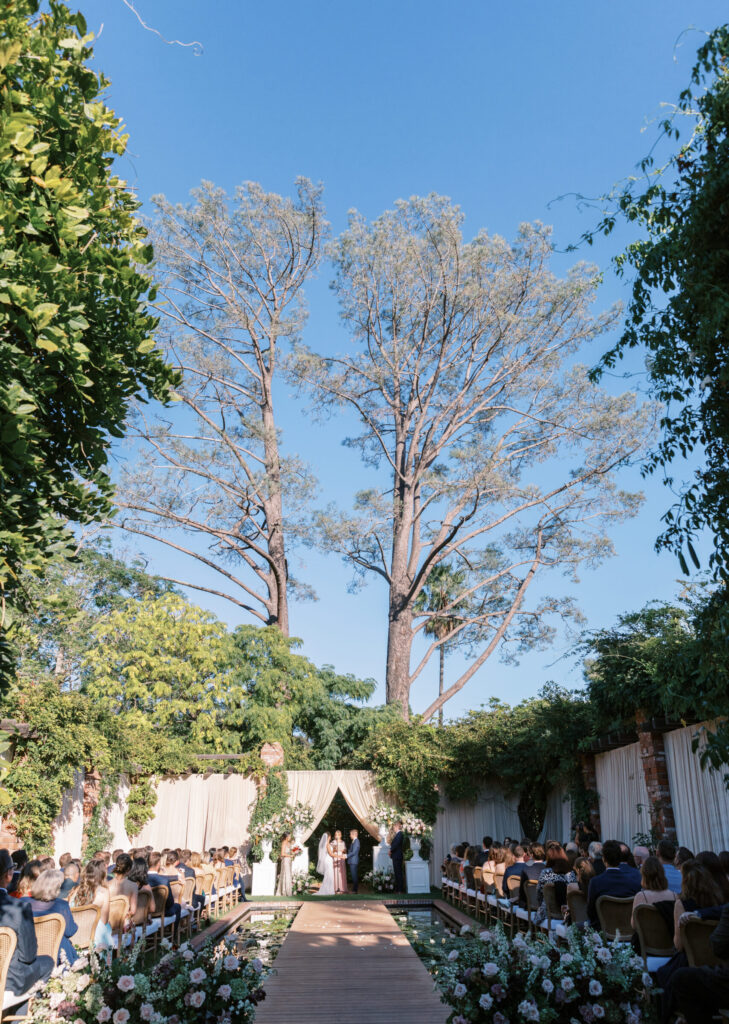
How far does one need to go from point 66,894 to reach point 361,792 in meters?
11.0

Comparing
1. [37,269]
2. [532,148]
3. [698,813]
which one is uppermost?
[532,148]

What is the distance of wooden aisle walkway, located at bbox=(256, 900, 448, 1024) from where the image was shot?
525cm

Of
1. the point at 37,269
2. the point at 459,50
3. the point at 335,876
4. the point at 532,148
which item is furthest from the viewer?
the point at 335,876

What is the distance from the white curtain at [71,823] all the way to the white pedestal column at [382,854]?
5755 mm

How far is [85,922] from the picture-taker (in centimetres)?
572

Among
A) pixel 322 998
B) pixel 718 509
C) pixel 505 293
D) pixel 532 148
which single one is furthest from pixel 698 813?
pixel 505 293

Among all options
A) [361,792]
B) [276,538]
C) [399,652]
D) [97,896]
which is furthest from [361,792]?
[97,896]

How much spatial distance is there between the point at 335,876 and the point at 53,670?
11.5m

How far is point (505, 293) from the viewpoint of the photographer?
60.2 feet

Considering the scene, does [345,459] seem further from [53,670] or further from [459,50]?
[459,50]

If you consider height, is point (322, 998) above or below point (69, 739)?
below

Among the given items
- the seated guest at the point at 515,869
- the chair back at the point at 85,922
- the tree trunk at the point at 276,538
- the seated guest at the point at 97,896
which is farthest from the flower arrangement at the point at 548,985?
the tree trunk at the point at 276,538

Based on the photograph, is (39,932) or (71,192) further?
(39,932)

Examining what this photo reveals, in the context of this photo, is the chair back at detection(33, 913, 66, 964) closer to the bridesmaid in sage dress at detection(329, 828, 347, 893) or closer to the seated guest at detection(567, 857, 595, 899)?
the seated guest at detection(567, 857, 595, 899)
